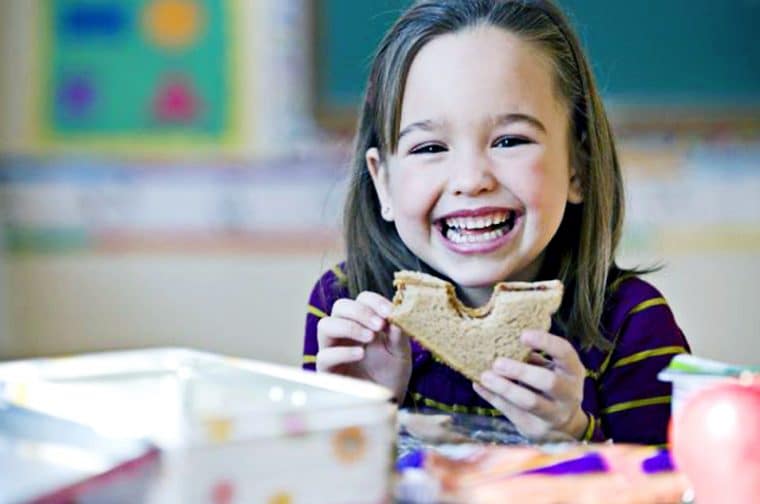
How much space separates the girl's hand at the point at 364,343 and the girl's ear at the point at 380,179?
4.3 inches

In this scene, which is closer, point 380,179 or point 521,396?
point 521,396

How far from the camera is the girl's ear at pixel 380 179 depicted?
0.87 metres

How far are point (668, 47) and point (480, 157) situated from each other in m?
2.16

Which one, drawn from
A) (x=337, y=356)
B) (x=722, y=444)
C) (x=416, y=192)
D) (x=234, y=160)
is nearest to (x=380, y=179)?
(x=416, y=192)

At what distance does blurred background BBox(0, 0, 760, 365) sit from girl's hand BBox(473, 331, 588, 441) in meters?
2.06

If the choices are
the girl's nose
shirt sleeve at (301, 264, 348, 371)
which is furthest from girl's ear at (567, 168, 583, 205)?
shirt sleeve at (301, 264, 348, 371)

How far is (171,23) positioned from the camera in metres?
2.91

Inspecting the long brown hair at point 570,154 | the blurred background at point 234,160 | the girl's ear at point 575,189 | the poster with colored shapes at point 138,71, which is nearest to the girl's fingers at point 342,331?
the long brown hair at point 570,154

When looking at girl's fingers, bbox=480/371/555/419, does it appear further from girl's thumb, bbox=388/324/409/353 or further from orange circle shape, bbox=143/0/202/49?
orange circle shape, bbox=143/0/202/49

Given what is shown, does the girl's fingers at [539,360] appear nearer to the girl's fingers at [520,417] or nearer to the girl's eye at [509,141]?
the girl's fingers at [520,417]

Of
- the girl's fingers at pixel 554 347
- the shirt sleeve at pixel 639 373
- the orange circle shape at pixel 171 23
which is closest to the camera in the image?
the girl's fingers at pixel 554 347

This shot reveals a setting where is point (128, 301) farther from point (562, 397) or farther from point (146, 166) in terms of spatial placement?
point (562, 397)

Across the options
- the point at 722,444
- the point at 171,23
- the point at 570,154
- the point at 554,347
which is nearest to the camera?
the point at 722,444

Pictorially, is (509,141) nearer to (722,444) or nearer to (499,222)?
(499,222)
